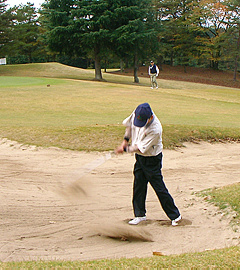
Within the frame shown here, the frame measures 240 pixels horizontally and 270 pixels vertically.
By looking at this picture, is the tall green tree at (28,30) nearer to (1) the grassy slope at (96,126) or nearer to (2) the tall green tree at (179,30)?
(2) the tall green tree at (179,30)

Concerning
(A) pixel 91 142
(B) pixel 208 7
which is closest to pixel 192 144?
(A) pixel 91 142

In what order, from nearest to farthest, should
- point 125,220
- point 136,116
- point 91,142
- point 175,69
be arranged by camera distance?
1. point 136,116
2. point 125,220
3. point 91,142
4. point 175,69

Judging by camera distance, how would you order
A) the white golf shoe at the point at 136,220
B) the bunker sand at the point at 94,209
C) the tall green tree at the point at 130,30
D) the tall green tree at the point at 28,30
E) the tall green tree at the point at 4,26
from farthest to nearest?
the tall green tree at the point at 28,30
the tall green tree at the point at 4,26
the tall green tree at the point at 130,30
the white golf shoe at the point at 136,220
the bunker sand at the point at 94,209

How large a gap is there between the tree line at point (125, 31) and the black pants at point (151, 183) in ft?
115

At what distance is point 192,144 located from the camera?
12.2 meters

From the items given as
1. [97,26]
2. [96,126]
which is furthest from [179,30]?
[96,126]

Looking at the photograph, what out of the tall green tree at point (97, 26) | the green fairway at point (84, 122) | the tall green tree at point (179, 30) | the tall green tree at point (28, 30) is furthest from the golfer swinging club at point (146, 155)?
the tall green tree at point (28, 30)

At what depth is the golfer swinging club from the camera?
6.01 meters

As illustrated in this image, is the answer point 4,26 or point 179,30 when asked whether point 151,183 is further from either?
point 179,30

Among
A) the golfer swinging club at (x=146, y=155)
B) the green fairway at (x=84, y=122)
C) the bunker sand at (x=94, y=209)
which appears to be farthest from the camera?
the green fairway at (x=84, y=122)

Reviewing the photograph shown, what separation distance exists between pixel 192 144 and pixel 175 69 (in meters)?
58.9

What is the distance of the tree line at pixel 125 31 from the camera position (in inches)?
1612

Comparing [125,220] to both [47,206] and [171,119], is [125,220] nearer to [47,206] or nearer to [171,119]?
[47,206]

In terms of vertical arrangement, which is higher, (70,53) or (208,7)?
(208,7)
